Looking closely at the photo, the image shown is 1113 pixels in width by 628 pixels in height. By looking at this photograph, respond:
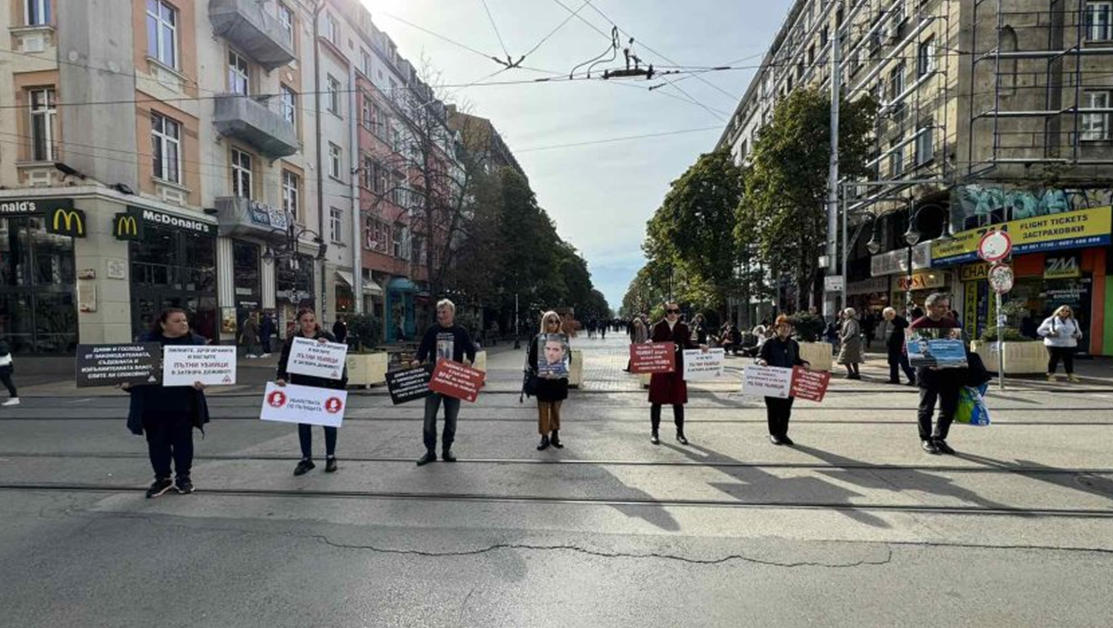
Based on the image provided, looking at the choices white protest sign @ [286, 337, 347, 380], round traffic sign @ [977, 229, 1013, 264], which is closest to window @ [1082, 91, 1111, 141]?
round traffic sign @ [977, 229, 1013, 264]

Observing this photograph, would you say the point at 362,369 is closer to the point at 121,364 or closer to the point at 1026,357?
the point at 121,364

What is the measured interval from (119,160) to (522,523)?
18372 mm

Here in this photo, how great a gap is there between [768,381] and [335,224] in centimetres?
2789

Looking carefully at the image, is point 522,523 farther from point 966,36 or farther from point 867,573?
point 966,36

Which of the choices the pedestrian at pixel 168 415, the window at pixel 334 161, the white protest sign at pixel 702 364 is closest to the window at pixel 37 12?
the window at pixel 334 161

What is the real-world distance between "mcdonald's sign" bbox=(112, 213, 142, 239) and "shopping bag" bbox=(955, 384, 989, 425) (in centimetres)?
1979

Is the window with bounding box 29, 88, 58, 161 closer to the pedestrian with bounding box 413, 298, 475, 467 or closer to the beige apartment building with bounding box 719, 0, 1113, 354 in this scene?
the pedestrian with bounding box 413, 298, 475, 467

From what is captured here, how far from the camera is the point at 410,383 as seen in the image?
245 inches

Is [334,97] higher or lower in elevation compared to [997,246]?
higher

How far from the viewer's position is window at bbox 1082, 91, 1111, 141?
1888cm

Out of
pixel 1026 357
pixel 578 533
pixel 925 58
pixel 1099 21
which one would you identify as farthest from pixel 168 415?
pixel 1099 21

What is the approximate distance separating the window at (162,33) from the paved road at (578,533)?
15320 mm

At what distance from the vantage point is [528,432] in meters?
8.01

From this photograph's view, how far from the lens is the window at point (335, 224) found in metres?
29.5
